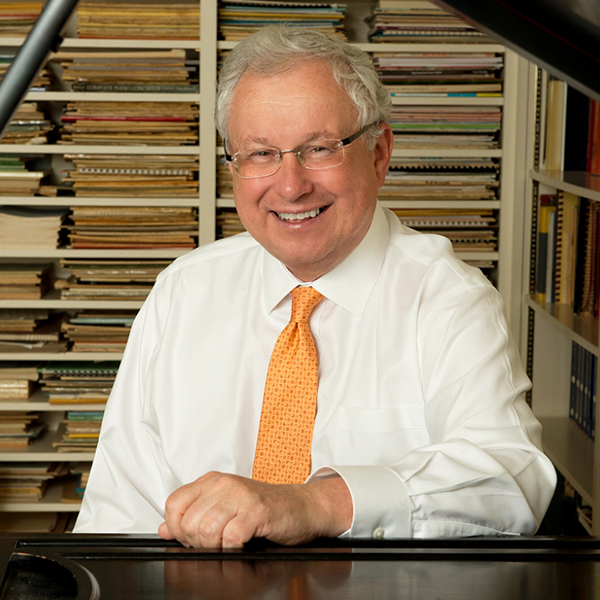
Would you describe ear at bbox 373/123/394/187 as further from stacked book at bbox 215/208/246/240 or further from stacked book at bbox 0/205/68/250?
stacked book at bbox 0/205/68/250

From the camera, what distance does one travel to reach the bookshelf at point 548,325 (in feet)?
7.48

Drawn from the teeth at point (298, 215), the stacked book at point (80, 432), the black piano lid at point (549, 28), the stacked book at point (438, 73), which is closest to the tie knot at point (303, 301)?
the teeth at point (298, 215)

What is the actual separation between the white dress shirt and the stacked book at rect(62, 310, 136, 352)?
1133mm

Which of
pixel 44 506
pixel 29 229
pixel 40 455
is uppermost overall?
pixel 29 229

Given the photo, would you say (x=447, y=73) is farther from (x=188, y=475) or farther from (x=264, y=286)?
(x=188, y=475)

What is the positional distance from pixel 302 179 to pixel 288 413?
0.40 meters

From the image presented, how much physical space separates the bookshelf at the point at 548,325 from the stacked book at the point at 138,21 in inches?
44.7

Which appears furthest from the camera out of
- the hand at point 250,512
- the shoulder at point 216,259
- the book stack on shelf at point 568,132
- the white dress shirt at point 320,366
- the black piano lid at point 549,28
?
the book stack on shelf at point 568,132

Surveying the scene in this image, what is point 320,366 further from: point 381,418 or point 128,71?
point 128,71

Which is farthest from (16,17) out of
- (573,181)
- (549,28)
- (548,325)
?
(549,28)

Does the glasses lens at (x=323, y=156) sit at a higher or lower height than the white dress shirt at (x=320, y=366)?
higher

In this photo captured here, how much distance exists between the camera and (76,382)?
256cm

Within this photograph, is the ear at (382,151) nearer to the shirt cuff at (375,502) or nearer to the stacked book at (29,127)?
the shirt cuff at (375,502)

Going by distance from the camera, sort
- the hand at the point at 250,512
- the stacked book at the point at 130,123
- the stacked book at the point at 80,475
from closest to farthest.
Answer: the hand at the point at 250,512 → the stacked book at the point at 130,123 → the stacked book at the point at 80,475
